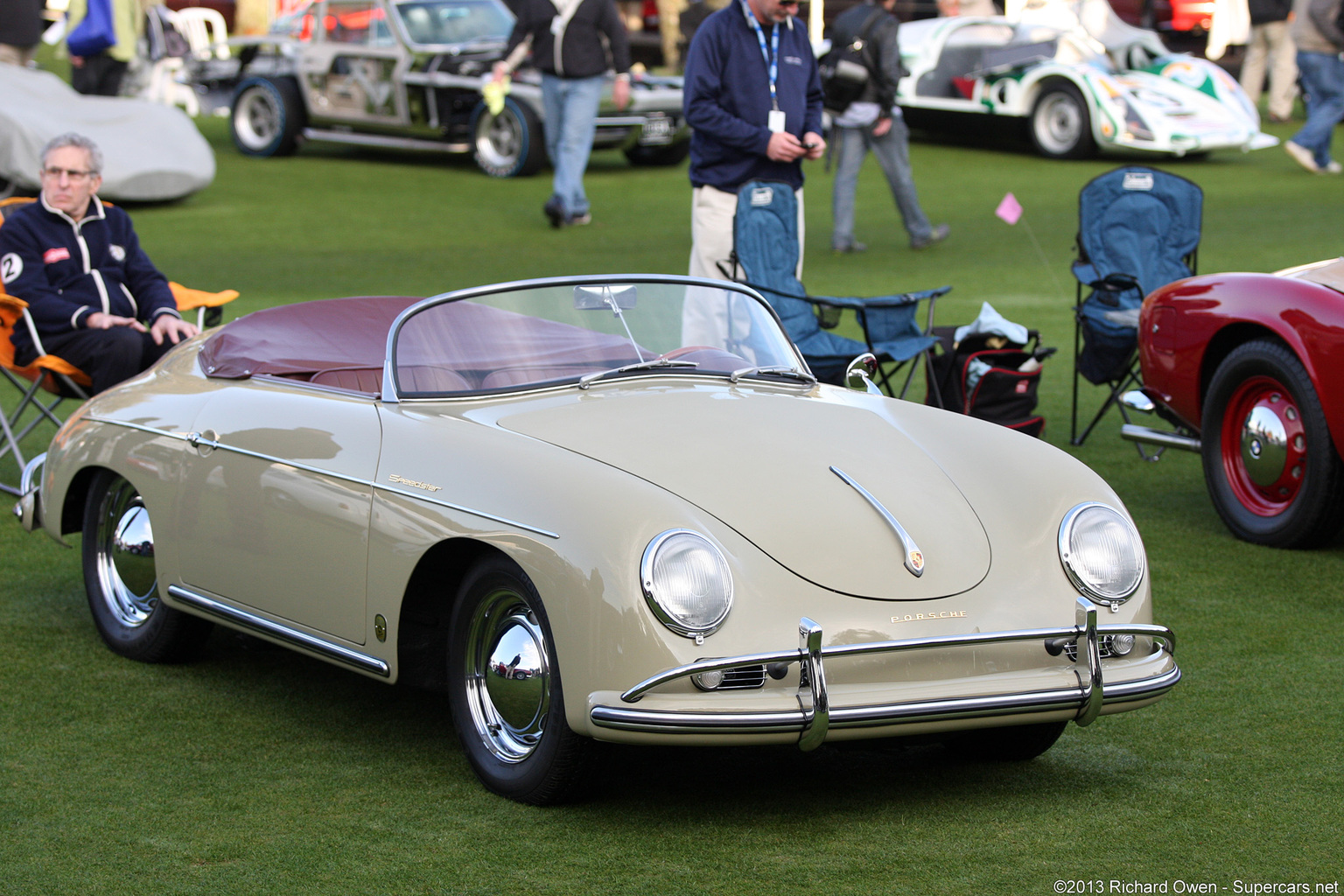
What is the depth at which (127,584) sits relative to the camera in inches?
199

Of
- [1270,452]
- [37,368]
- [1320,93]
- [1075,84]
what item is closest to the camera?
[1270,452]

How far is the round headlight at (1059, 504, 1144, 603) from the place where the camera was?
12.5 ft

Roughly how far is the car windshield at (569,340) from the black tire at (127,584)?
3.83ft

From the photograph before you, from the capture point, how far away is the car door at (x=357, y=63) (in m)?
16.3

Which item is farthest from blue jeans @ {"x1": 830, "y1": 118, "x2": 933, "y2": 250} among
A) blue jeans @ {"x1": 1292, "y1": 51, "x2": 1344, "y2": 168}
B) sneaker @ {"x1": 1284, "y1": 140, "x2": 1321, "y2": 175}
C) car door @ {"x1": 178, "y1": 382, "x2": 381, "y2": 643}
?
car door @ {"x1": 178, "y1": 382, "x2": 381, "y2": 643}

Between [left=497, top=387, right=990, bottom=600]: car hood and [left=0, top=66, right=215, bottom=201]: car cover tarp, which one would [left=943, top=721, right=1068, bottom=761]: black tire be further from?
[left=0, top=66, right=215, bottom=201]: car cover tarp

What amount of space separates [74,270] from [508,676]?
3919 mm

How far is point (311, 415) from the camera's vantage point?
4375 mm

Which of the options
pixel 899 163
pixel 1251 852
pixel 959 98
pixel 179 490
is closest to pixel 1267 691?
pixel 1251 852

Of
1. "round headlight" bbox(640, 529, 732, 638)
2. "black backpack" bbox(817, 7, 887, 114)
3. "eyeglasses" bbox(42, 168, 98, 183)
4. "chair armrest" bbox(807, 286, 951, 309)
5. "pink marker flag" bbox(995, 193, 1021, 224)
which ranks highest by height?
"black backpack" bbox(817, 7, 887, 114)

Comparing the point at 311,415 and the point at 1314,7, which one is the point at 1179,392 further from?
the point at 1314,7

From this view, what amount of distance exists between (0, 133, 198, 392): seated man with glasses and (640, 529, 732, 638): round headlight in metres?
3.75

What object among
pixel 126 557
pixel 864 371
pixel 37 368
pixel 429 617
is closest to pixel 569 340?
pixel 429 617

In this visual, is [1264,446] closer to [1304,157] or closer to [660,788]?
[660,788]
